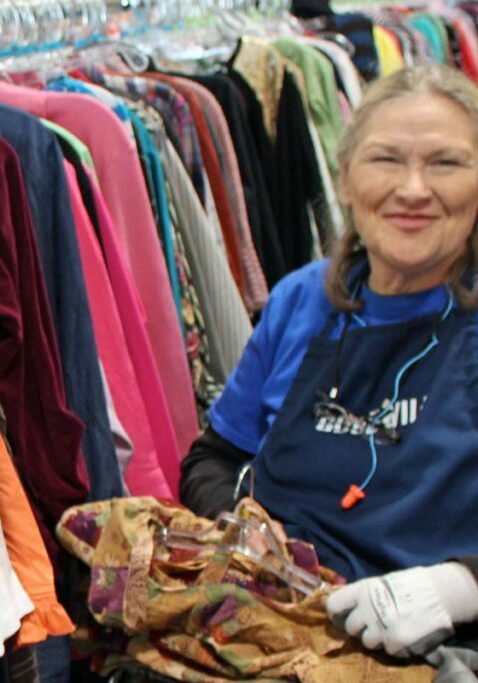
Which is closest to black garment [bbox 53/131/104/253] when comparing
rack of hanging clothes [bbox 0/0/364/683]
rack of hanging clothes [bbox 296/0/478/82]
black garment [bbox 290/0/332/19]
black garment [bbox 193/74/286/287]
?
rack of hanging clothes [bbox 0/0/364/683]

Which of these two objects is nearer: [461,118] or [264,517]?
[264,517]

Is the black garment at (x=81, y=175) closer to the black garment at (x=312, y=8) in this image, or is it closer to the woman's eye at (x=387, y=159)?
the woman's eye at (x=387, y=159)

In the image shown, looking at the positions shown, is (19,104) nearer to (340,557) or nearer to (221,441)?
(221,441)

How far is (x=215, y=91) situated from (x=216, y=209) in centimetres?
28

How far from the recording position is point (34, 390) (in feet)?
4.77

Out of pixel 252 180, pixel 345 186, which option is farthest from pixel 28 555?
pixel 252 180

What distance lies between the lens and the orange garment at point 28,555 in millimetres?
1302

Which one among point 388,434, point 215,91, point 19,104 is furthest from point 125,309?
point 215,91

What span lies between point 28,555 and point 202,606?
21 centimetres

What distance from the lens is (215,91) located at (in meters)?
2.23

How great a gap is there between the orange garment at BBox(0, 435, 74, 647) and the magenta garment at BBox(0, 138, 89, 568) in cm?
10

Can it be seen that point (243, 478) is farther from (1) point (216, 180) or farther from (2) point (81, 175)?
(1) point (216, 180)

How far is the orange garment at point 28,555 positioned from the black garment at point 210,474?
336 millimetres

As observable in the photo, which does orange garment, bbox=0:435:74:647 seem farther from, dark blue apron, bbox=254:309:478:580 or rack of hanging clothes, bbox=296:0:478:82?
rack of hanging clothes, bbox=296:0:478:82
